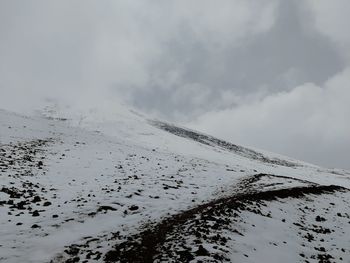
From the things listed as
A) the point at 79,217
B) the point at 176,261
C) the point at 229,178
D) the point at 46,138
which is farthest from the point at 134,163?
the point at 176,261

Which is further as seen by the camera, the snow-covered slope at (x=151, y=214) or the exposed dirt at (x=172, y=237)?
the snow-covered slope at (x=151, y=214)

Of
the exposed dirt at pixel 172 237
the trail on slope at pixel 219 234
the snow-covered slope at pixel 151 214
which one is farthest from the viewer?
the snow-covered slope at pixel 151 214

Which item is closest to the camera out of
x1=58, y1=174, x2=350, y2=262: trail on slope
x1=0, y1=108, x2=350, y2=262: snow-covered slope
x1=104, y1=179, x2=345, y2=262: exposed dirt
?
x1=104, y1=179, x2=345, y2=262: exposed dirt

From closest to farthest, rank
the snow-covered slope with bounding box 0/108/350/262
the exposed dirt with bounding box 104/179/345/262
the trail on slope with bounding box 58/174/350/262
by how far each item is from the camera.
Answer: the exposed dirt with bounding box 104/179/345/262
the trail on slope with bounding box 58/174/350/262
the snow-covered slope with bounding box 0/108/350/262

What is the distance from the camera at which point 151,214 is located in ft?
63.5

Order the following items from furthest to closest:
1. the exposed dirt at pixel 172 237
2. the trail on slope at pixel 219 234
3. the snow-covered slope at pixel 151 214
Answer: the snow-covered slope at pixel 151 214, the trail on slope at pixel 219 234, the exposed dirt at pixel 172 237

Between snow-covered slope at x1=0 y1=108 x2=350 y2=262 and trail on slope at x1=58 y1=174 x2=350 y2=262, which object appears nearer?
trail on slope at x1=58 y1=174 x2=350 y2=262

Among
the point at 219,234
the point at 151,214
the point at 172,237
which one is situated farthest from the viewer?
the point at 151,214

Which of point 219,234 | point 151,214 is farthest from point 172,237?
point 151,214

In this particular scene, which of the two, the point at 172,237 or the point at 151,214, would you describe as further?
the point at 151,214

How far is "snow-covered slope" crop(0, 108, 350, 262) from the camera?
1425cm

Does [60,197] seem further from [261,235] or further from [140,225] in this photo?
[261,235]

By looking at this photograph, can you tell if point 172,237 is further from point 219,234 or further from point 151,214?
point 151,214

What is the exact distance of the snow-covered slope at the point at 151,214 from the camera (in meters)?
14.2
